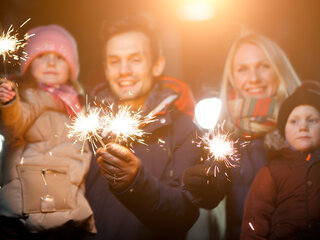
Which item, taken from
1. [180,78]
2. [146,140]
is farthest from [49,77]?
[180,78]

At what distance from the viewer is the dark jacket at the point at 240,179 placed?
6.40 feet

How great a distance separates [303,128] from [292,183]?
0.35 meters

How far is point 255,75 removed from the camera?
2.09 meters

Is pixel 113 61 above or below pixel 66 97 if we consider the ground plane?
above

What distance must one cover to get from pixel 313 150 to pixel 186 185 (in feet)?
2.73

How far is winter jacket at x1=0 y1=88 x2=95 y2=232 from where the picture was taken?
5.72 feet

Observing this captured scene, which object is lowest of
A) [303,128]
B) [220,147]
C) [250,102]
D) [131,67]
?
[220,147]

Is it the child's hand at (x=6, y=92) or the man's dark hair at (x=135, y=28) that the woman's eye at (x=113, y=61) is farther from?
the child's hand at (x=6, y=92)

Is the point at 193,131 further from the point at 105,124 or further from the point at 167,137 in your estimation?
the point at 105,124

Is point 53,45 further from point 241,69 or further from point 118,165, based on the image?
point 241,69

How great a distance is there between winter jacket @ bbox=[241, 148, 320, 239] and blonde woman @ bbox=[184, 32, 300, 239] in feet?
0.27

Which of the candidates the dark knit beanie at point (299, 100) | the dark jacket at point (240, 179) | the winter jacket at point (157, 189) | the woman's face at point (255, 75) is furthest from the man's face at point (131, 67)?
the dark knit beanie at point (299, 100)

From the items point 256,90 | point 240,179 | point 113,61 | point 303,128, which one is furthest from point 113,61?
point 303,128

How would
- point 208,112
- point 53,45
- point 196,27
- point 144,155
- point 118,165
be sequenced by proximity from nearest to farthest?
point 118,165 → point 144,155 → point 53,45 → point 208,112 → point 196,27
